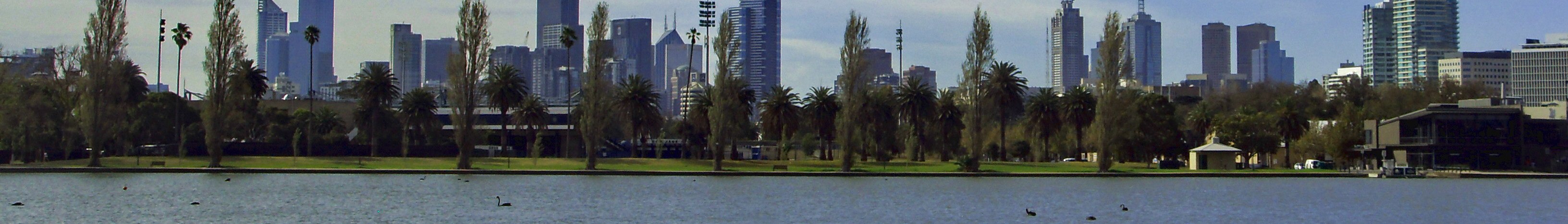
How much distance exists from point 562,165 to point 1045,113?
35733 millimetres

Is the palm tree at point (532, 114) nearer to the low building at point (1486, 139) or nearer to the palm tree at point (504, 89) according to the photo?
the palm tree at point (504, 89)

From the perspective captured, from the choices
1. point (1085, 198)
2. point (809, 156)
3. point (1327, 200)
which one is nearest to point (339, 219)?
point (1085, 198)

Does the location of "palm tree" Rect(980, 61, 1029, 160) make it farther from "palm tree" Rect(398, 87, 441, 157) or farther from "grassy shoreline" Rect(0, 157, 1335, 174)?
"palm tree" Rect(398, 87, 441, 157)

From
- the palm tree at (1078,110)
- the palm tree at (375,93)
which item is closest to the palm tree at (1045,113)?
the palm tree at (1078,110)

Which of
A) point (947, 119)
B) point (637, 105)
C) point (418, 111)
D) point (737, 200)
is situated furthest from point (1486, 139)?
point (418, 111)

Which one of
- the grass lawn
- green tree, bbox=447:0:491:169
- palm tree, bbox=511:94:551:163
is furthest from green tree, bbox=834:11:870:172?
palm tree, bbox=511:94:551:163

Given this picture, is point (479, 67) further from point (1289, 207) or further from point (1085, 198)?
point (1289, 207)

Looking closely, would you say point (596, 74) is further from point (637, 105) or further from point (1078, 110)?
point (1078, 110)

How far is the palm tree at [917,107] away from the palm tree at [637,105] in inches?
631

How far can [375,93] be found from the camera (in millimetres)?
111188

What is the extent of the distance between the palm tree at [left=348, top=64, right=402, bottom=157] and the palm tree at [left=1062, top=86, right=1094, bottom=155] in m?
44.1

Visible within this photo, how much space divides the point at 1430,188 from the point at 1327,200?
14.9 meters

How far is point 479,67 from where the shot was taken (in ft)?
291

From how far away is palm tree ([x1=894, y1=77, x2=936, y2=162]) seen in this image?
10994cm
